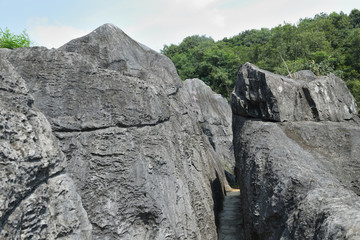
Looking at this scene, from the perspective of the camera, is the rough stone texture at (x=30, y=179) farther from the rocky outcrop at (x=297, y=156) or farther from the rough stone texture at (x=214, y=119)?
the rough stone texture at (x=214, y=119)

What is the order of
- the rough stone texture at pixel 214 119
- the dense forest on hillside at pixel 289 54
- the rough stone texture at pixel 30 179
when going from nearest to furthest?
the rough stone texture at pixel 30 179
the rough stone texture at pixel 214 119
the dense forest on hillside at pixel 289 54

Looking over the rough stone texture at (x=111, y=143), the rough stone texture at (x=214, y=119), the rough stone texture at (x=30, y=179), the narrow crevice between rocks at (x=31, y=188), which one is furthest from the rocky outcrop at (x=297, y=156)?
the rough stone texture at (x=214, y=119)

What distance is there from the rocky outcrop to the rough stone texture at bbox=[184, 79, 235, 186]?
9.79 m

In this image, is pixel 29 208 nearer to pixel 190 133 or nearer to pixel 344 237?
pixel 344 237

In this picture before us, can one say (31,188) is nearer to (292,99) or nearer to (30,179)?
(30,179)

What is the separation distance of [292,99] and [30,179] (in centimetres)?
633

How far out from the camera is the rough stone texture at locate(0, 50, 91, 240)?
2.59m

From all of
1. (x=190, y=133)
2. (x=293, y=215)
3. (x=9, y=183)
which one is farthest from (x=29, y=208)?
(x=190, y=133)

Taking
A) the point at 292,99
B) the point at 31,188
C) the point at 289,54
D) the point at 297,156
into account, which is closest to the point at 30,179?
the point at 31,188

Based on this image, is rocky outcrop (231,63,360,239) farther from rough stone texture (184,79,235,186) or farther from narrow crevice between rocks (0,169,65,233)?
rough stone texture (184,79,235,186)

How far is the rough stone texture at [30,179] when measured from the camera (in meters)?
2.59

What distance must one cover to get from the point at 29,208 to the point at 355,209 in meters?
3.81

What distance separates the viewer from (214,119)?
19703 mm

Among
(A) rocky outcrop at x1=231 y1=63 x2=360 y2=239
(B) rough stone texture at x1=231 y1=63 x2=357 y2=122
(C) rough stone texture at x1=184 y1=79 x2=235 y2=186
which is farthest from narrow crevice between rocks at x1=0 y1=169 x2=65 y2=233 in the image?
(C) rough stone texture at x1=184 y1=79 x2=235 y2=186
